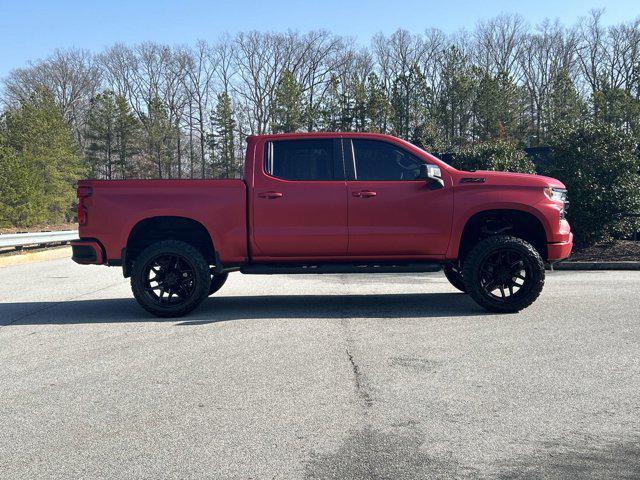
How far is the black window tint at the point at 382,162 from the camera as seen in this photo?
7422 mm

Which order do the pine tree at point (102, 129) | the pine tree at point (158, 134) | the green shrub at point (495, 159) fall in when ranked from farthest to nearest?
the pine tree at point (158, 134) < the pine tree at point (102, 129) < the green shrub at point (495, 159)

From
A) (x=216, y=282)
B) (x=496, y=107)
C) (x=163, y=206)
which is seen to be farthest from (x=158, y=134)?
(x=163, y=206)

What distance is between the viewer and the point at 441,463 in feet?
10.8

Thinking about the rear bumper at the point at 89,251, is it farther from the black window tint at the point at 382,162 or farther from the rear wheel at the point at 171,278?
the black window tint at the point at 382,162

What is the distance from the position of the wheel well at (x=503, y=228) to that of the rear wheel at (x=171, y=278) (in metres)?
3.21

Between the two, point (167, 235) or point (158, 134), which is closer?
point (167, 235)

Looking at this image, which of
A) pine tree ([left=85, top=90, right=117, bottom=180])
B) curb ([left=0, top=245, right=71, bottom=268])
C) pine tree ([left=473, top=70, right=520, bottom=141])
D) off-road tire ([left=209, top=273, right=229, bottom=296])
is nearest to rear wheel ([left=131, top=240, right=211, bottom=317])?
off-road tire ([left=209, top=273, right=229, bottom=296])

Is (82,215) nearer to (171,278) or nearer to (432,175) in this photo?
(171,278)

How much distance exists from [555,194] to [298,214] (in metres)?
3.08

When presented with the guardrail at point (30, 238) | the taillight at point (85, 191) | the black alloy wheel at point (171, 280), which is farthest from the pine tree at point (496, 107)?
the taillight at point (85, 191)

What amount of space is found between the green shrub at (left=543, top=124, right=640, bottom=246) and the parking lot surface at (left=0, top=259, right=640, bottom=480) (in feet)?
19.9

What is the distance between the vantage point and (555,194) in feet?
24.2

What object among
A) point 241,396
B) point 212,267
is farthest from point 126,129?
point 241,396

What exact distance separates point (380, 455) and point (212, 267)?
15.8 ft
